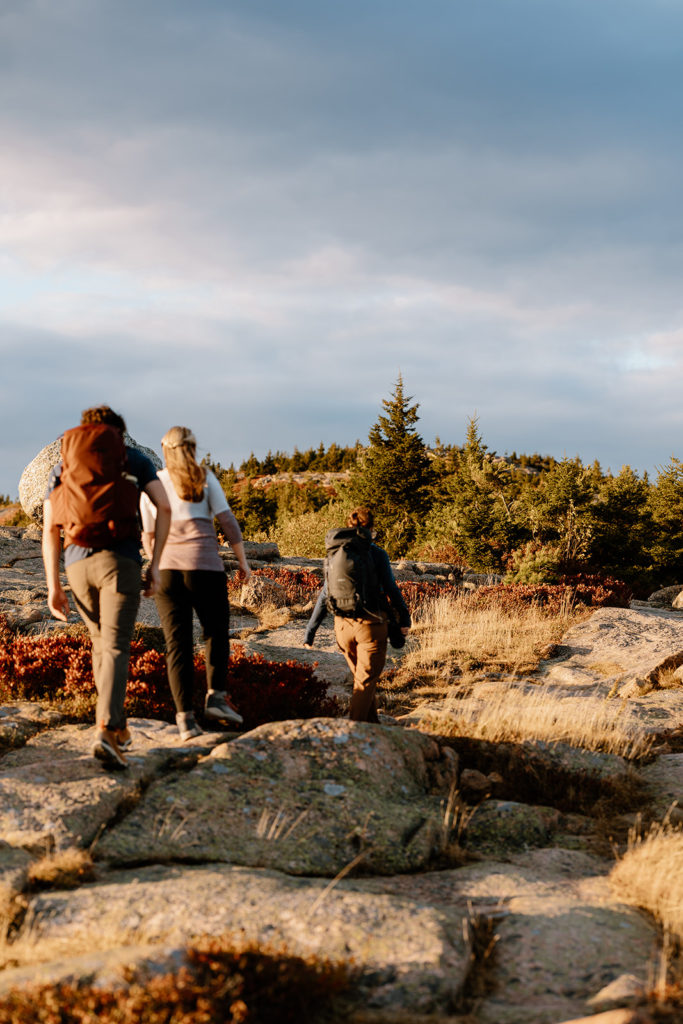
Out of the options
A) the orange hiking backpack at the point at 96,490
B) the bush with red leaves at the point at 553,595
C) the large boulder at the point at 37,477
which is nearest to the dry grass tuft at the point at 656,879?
the orange hiking backpack at the point at 96,490

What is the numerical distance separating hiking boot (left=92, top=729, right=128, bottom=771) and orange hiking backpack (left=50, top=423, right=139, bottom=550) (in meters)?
1.23

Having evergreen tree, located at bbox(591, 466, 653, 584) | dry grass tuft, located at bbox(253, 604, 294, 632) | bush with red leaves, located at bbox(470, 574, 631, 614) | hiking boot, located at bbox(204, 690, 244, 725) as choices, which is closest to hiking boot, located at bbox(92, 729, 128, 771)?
hiking boot, located at bbox(204, 690, 244, 725)

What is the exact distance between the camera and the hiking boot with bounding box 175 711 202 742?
5.88 metres

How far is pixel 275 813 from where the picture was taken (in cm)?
494

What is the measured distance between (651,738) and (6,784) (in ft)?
19.8

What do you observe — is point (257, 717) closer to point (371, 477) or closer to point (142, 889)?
point (142, 889)

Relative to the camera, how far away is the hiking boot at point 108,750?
5.08 metres

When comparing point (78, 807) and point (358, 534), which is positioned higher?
point (358, 534)

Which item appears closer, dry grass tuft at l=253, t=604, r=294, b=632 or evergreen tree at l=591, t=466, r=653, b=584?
dry grass tuft at l=253, t=604, r=294, b=632

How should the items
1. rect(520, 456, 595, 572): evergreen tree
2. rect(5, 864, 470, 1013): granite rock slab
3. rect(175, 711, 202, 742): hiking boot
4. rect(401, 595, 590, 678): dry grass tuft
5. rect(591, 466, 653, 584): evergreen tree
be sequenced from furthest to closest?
1. rect(591, 466, 653, 584): evergreen tree
2. rect(520, 456, 595, 572): evergreen tree
3. rect(401, 595, 590, 678): dry grass tuft
4. rect(175, 711, 202, 742): hiking boot
5. rect(5, 864, 470, 1013): granite rock slab

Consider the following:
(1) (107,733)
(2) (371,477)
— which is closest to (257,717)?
(1) (107,733)

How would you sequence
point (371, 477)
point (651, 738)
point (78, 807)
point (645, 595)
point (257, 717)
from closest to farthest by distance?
1. point (78, 807)
2. point (257, 717)
3. point (651, 738)
4. point (645, 595)
5. point (371, 477)

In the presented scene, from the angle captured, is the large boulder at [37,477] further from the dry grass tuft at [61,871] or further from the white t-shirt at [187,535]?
the dry grass tuft at [61,871]

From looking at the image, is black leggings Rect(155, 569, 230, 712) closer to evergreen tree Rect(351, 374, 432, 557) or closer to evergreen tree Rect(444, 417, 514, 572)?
evergreen tree Rect(444, 417, 514, 572)
